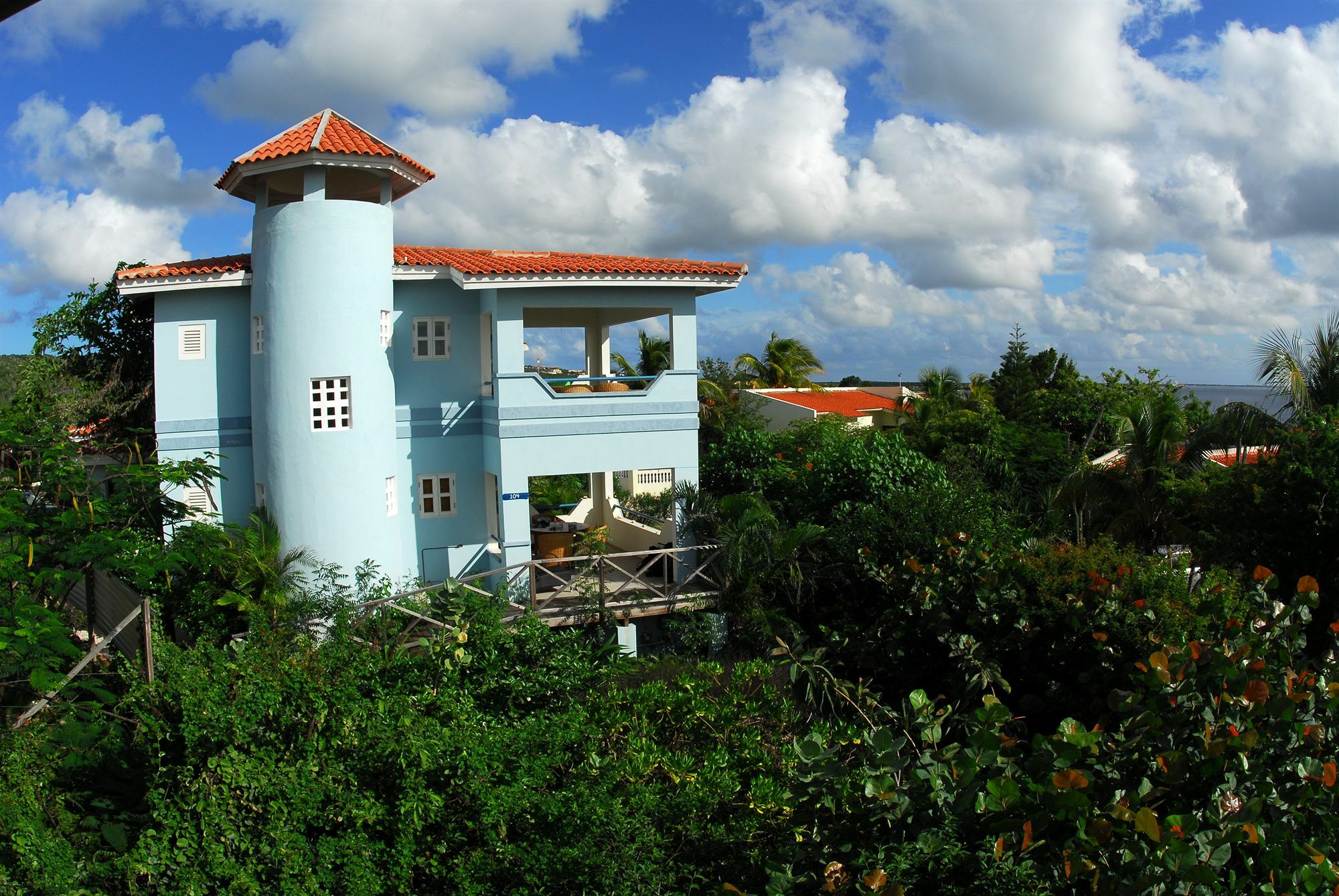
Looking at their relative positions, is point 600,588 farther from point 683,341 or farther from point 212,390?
point 212,390

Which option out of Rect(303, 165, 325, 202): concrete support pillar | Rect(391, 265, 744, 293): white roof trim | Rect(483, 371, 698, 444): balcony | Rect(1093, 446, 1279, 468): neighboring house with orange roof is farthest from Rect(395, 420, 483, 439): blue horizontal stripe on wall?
→ Rect(1093, 446, 1279, 468): neighboring house with orange roof

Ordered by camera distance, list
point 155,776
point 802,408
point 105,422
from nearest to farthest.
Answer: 1. point 155,776
2. point 105,422
3. point 802,408

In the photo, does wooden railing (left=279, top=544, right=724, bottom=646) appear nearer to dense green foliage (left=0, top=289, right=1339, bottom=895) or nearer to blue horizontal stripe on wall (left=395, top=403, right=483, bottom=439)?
dense green foliage (left=0, top=289, right=1339, bottom=895)

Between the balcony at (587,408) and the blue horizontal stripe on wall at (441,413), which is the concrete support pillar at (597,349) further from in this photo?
the blue horizontal stripe on wall at (441,413)

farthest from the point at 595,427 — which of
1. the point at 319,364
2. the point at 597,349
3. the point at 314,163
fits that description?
the point at 314,163

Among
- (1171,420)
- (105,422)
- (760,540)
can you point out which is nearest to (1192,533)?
(1171,420)

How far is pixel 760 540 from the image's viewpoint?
1586 centimetres

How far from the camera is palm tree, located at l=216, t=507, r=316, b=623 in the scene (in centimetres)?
1416

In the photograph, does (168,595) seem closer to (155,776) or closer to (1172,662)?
(155,776)

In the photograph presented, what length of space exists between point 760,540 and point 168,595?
9.38 m

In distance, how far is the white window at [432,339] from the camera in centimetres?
1720

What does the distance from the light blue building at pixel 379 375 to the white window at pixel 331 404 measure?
0.02 meters

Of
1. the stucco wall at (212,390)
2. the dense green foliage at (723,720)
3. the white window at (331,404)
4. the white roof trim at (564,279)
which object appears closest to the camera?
the dense green foliage at (723,720)

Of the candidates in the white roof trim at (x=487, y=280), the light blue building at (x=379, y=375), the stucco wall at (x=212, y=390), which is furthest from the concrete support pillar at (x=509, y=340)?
the stucco wall at (x=212, y=390)
